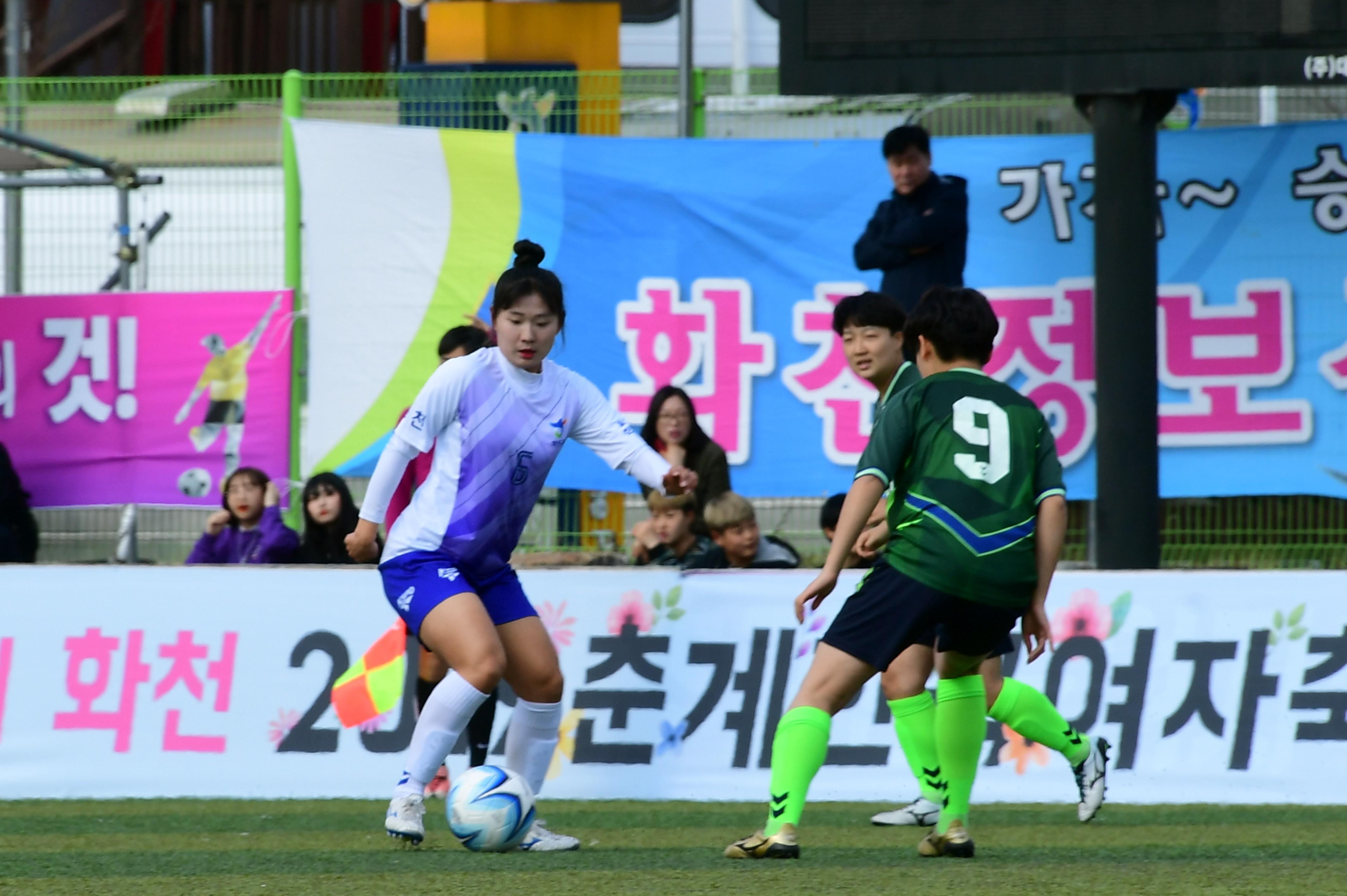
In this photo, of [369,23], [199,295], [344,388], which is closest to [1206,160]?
[344,388]

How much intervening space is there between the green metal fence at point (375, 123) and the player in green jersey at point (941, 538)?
16.2 feet

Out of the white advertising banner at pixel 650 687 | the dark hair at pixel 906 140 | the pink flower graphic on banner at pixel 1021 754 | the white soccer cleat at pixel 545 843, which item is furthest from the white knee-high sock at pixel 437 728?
the dark hair at pixel 906 140

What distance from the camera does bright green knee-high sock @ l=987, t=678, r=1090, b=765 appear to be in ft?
22.4

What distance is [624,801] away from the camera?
26.3 ft

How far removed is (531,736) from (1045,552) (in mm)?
1834

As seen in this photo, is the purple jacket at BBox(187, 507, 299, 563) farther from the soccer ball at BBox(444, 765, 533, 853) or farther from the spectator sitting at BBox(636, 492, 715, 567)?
the soccer ball at BBox(444, 765, 533, 853)

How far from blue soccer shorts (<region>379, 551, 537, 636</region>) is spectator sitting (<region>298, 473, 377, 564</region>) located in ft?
9.80

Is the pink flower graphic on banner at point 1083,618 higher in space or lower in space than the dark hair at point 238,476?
lower

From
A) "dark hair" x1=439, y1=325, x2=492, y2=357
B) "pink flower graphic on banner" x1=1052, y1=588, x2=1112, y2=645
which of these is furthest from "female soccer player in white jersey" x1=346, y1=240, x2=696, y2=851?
"pink flower graphic on banner" x1=1052, y1=588, x2=1112, y2=645

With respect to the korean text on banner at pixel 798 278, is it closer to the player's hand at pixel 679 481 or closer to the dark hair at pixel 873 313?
the dark hair at pixel 873 313

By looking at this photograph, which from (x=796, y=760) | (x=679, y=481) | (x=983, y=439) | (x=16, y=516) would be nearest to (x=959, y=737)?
(x=796, y=760)

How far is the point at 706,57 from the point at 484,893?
39.1 feet

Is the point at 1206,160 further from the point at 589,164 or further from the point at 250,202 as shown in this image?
the point at 250,202

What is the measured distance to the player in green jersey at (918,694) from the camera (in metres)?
6.35
